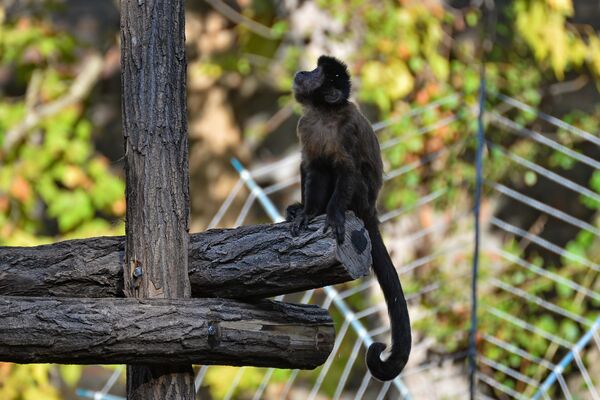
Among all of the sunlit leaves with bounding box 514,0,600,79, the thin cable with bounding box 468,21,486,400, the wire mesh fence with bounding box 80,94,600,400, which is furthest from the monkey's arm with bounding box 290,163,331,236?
the sunlit leaves with bounding box 514,0,600,79

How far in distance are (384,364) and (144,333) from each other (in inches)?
30.8

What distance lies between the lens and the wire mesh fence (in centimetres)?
516

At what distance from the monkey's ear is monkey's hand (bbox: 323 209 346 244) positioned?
466 mm

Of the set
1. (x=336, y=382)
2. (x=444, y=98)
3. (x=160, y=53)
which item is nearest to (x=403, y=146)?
(x=444, y=98)

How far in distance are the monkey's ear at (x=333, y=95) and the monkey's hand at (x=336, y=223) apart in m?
0.47

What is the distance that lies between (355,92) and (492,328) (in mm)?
1408

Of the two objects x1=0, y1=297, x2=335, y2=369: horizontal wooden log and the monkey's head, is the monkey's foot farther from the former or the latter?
the monkey's head

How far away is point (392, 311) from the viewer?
3.16 metres

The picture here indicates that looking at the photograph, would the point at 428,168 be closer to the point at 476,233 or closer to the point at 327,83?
the point at 476,233

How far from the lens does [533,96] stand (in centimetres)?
544

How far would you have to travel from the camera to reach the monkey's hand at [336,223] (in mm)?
2674

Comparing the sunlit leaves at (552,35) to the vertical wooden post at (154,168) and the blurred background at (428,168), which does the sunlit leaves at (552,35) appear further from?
the vertical wooden post at (154,168)

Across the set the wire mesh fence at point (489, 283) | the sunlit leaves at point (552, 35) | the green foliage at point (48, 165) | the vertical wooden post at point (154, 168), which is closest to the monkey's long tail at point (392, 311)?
the vertical wooden post at point (154, 168)

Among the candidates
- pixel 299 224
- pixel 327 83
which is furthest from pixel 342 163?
pixel 299 224
